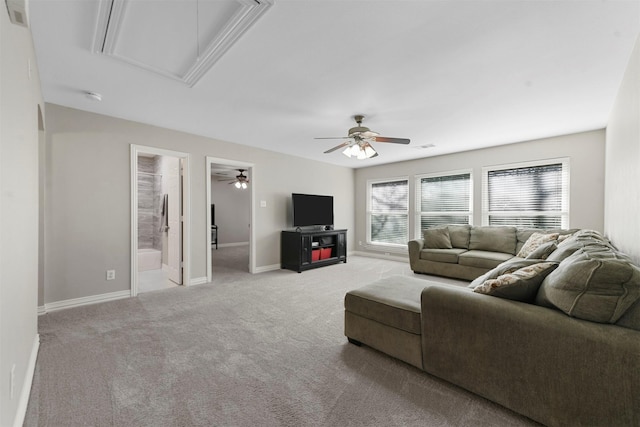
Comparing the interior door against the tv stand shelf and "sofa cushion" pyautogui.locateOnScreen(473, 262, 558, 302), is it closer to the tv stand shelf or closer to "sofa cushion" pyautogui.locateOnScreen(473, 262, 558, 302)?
the tv stand shelf

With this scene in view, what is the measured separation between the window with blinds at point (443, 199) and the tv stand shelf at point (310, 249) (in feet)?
6.36

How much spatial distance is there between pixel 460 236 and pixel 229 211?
744 centimetres

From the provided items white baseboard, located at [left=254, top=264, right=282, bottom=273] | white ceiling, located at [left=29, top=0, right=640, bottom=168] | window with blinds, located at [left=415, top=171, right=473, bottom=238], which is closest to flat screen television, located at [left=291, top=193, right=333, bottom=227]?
white baseboard, located at [left=254, top=264, right=282, bottom=273]

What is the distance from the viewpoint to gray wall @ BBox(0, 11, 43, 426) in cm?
119

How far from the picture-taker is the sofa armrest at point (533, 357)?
1.23 m

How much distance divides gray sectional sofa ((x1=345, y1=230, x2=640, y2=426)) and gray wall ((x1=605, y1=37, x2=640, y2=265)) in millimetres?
501

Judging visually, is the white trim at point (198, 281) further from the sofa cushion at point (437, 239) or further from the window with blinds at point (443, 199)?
the window with blinds at point (443, 199)

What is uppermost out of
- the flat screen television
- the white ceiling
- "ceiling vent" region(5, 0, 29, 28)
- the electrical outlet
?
the white ceiling

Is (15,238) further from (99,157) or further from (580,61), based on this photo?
(580,61)

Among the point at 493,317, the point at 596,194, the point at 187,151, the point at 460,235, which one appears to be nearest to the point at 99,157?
the point at 187,151

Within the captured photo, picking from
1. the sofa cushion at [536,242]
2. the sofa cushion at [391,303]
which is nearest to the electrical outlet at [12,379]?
the sofa cushion at [391,303]

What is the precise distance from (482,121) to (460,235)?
7.11 feet

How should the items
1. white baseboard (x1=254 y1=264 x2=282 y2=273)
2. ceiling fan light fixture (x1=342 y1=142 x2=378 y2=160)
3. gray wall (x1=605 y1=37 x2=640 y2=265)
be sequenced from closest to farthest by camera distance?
gray wall (x1=605 y1=37 x2=640 y2=265) < ceiling fan light fixture (x1=342 y1=142 x2=378 y2=160) < white baseboard (x1=254 y1=264 x2=282 y2=273)

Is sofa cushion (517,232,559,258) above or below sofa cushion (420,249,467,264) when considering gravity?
above
